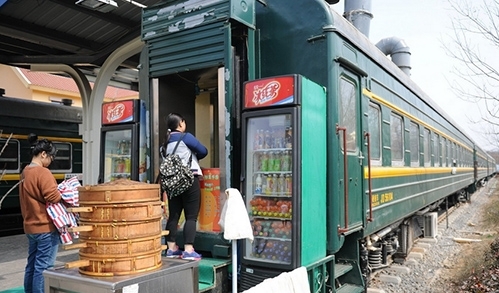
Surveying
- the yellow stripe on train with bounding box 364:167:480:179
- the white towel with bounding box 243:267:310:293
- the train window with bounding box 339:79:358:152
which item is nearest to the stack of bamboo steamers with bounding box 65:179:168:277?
the white towel with bounding box 243:267:310:293

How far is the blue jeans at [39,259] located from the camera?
415 centimetres

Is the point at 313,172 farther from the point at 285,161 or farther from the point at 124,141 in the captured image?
the point at 124,141

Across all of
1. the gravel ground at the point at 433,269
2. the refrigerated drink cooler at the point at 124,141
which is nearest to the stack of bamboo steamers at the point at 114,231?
the refrigerated drink cooler at the point at 124,141

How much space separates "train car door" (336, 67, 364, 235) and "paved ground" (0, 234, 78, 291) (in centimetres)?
323

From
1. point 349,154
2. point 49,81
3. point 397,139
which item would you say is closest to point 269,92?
point 349,154

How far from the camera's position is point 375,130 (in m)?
5.97

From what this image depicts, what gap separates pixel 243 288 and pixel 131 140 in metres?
2.00

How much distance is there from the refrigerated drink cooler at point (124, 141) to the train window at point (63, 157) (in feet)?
21.8

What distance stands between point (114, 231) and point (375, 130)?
4.07 metres

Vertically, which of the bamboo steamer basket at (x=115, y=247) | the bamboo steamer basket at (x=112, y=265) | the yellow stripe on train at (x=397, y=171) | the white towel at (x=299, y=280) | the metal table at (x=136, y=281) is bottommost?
the white towel at (x=299, y=280)

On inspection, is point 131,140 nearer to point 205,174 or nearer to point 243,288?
point 205,174

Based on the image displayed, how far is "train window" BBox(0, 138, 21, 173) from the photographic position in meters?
10.1

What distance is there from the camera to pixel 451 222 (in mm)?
14398

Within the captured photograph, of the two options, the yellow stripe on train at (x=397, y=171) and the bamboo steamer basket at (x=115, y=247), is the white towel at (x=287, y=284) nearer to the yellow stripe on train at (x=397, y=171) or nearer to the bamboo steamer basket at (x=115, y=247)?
the bamboo steamer basket at (x=115, y=247)
